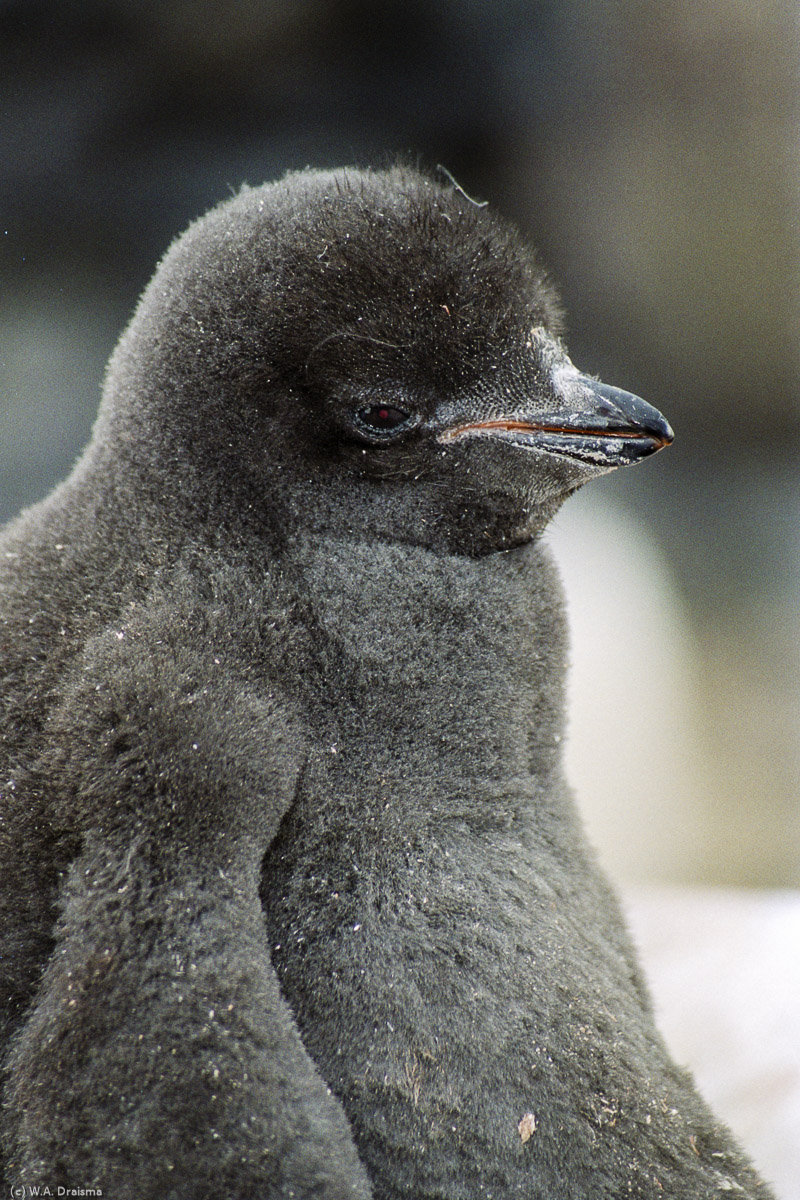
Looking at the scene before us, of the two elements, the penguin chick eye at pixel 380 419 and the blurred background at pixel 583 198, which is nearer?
the penguin chick eye at pixel 380 419

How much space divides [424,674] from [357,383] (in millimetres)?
202

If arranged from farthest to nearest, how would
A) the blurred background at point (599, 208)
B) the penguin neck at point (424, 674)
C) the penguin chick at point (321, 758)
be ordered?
1. the blurred background at point (599, 208)
2. the penguin neck at point (424, 674)
3. the penguin chick at point (321, 758)

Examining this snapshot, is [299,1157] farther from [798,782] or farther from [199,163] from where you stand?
[798,782]

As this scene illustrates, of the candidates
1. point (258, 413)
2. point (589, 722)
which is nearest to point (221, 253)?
point (258, 413)

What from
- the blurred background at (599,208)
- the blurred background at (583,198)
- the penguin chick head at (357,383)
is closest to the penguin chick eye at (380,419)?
the penguin chick head at (357,383)

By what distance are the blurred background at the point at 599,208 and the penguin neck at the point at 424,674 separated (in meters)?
0.44

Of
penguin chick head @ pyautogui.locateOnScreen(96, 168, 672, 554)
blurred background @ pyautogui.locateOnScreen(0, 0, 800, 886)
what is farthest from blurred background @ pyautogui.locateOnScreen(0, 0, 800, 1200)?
penguin chick head @ pyautogui.locateOnScreen(96, 168, 672, 554)

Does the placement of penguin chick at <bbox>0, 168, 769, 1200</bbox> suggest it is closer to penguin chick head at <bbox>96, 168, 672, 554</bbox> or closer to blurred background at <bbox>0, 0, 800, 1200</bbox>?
penguin chick head at <bbox>96, 168, 672, 554</bbox>

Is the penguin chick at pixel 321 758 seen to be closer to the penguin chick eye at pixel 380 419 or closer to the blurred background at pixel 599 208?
the penguin chick eye at pixel 380 419

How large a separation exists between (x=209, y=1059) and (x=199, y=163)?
1.07 m

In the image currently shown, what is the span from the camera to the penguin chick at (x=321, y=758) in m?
0.54

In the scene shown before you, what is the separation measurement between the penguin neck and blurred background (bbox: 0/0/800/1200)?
0.44 m

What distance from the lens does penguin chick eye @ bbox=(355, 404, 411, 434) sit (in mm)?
697

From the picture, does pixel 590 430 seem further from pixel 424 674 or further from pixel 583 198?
pixel 583 198
